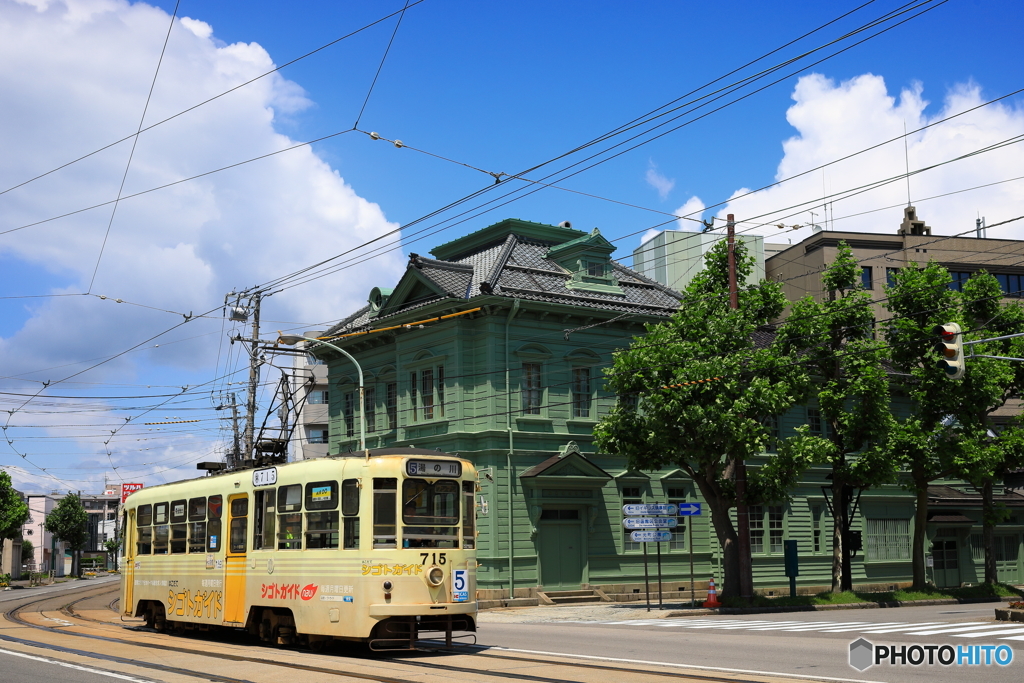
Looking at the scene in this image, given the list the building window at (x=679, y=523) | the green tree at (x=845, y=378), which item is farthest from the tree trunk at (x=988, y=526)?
the building window at (x=679, y=523)

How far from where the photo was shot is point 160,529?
22.0m

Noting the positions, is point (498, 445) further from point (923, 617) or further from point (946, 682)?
point (946, 682)

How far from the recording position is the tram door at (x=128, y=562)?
23172 mm

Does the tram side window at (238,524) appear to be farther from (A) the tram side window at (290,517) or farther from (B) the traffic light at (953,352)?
(B) the traffic light at (953,352)

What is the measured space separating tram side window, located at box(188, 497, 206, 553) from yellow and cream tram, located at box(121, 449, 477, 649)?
2.00ft

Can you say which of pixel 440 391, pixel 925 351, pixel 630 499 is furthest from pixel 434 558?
pixel 925 351

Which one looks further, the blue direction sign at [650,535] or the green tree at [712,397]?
the green tree at [712,397]

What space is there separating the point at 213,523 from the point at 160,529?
2877mm

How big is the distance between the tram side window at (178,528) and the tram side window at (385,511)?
6.70 m

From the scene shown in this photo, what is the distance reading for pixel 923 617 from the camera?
83.7ft

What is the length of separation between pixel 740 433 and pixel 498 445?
9.12m

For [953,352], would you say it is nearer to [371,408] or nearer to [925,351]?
[925,351]

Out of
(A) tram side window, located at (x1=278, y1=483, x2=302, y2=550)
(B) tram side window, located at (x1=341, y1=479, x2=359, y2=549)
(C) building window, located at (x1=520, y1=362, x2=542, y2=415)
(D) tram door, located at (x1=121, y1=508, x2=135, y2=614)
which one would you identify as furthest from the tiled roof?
(B) tram side window, located at (x1=341, y1=479, x2=359, y2=549)

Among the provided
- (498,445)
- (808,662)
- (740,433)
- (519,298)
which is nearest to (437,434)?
(498,445)
